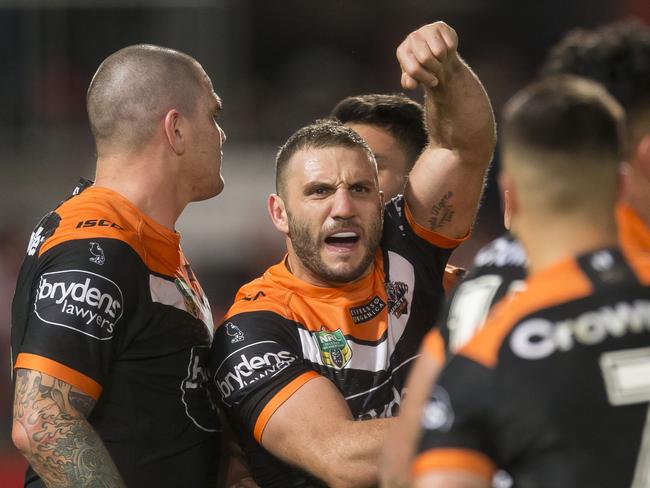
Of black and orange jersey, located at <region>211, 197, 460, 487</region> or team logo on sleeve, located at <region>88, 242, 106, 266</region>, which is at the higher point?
team logo on sleeve, located at <region>88, 242, 106, 266</region>

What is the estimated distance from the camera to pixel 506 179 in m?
2.48

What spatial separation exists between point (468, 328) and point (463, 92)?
166cm

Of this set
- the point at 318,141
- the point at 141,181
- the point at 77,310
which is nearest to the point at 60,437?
the point at 77,310

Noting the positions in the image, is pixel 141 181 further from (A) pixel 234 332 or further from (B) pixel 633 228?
(B) pixel 633 228

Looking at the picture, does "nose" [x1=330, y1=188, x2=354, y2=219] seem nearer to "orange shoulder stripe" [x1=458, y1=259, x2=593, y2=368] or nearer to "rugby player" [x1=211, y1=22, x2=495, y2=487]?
"rugby player" [x1=211, y1=22, x2=495, y2=487]

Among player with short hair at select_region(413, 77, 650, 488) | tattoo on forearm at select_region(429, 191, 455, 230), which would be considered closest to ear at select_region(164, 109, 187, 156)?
tattoo on forearm at select_region(429, 191, 455, 230)

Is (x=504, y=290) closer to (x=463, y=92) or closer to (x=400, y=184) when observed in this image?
(x=463, y=92)

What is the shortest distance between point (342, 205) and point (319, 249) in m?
0.18

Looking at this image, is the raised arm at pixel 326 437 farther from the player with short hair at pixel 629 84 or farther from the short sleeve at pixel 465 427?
the short sleeve at pixel 465 427

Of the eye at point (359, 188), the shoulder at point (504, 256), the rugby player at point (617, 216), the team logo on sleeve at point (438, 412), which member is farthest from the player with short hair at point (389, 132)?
the team logo on sleeve at point (438, 412)

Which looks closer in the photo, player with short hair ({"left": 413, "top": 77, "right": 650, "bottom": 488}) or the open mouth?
player with short hair ({"left": 413, "top": 77, "right": 650, "bottom": 488})

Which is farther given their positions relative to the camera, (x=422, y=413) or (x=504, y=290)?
(x=504, y=290)

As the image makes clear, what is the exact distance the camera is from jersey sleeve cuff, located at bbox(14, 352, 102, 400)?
366 centimetres

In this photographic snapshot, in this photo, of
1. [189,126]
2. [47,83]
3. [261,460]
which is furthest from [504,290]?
[47,83]
